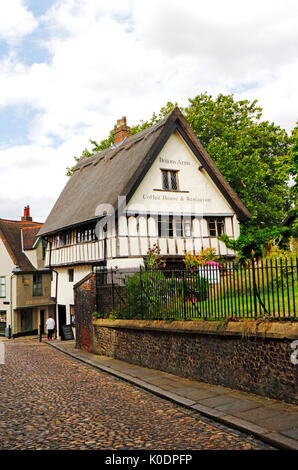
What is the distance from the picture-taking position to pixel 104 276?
1728 cm

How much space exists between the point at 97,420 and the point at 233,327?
131 inches

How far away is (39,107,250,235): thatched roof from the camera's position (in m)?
20.9

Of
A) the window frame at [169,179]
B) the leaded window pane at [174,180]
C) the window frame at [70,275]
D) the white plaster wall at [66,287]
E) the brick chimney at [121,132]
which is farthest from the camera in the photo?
the brick chimney at [121,132]

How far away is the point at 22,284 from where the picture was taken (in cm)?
3416

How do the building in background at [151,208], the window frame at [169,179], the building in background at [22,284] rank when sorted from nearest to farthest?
the building in background at [151,208]
the window frame at [169,179]
the building in background at [22,284]

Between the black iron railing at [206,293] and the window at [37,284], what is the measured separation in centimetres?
2002

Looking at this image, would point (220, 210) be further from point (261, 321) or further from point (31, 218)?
point (31, 218)

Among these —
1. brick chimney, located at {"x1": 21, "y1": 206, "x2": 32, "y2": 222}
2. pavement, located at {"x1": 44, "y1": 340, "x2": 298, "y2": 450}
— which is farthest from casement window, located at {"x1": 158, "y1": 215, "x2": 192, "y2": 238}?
brick chimney, located at {"x1": 21, "y1": 206, "x2": 32, "y2": 222}

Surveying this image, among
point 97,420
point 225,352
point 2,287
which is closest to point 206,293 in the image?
point 225,352

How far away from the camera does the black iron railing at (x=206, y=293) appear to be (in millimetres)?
9094

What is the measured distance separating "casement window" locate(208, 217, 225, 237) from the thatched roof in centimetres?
112

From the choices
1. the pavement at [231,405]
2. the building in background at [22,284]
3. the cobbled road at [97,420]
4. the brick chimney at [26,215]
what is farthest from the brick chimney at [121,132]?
the cobbled road at [97,420]

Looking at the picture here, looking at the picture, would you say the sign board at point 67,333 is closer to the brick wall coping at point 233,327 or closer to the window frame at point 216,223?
the window frame at point 216,223
